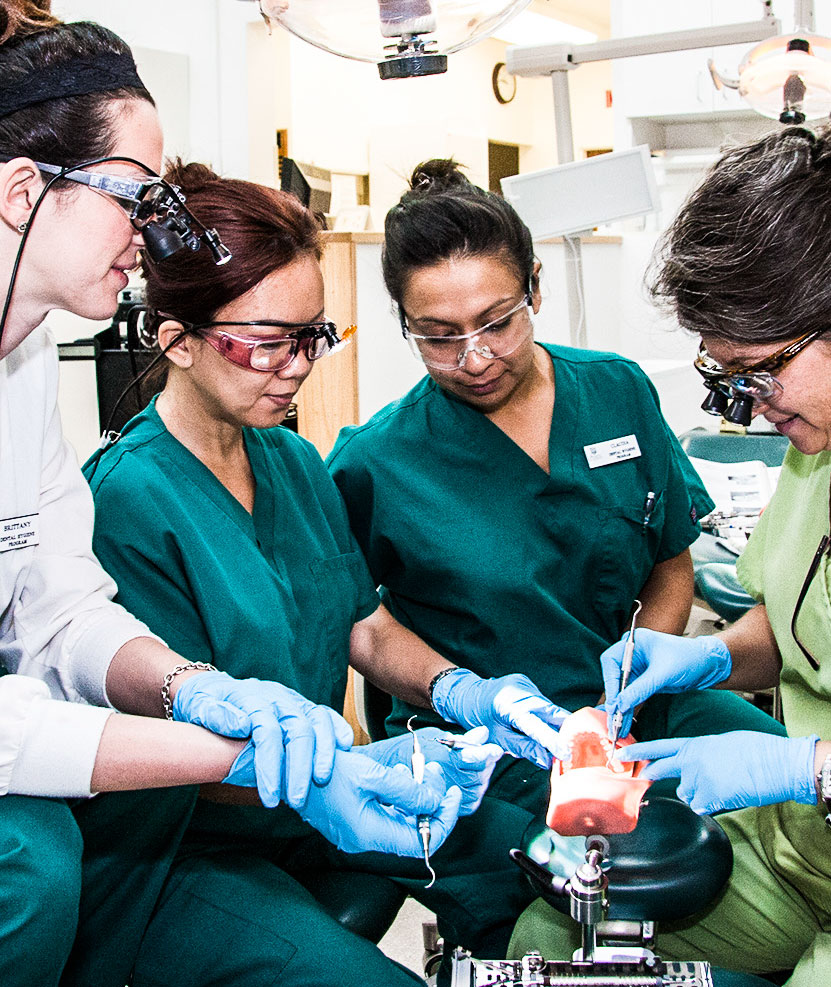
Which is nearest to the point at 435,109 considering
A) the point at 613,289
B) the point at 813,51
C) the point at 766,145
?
the point at 613,289

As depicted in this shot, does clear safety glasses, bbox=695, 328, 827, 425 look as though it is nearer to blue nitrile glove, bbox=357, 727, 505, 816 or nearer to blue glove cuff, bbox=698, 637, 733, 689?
blue glove cuff, bbox=698, 637, 733, 689

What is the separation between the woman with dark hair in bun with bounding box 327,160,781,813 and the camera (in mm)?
1763

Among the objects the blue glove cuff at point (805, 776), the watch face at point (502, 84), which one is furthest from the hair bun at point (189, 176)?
the watch face at point (502, 84)

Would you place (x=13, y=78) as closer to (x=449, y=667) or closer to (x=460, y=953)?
(x=449, y=667)

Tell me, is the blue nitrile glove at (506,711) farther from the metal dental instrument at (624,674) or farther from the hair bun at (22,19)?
the hair bun at (22,19)

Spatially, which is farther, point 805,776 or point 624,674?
point 624,674

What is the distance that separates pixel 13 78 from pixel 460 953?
46.2 inches

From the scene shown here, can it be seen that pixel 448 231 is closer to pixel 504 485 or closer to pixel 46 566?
pixel 504 485

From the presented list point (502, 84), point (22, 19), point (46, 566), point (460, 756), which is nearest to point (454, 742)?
point (460, 756)

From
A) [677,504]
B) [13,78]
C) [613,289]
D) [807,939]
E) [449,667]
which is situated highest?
[13,78]

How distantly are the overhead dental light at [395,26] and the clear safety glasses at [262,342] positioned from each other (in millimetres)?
420

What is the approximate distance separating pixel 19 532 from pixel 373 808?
606 mm

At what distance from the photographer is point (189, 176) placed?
5.18ft

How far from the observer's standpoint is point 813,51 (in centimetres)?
240
